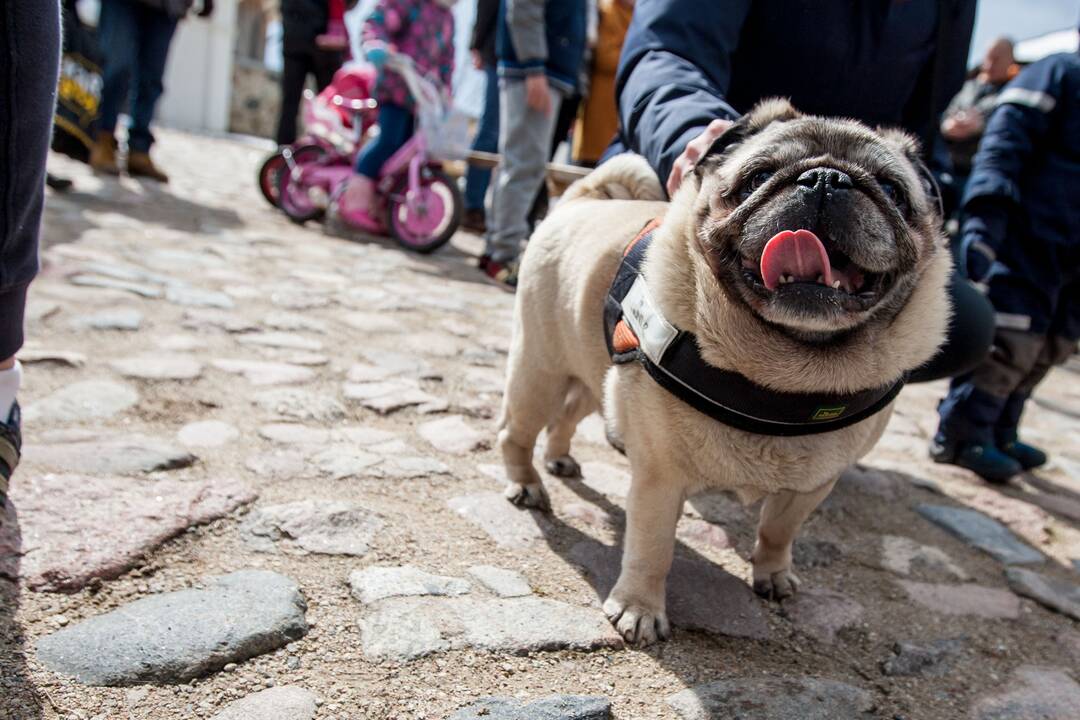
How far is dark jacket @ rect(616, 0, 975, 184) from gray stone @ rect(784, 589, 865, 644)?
1.26 m

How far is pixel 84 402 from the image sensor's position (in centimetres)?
281

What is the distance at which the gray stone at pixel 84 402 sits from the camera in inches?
105

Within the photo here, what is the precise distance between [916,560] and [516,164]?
13.0 ft

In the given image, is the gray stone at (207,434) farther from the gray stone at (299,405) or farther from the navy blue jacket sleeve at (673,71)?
the navy blue jacket sleeve at (673,71)

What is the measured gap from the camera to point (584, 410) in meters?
2.87

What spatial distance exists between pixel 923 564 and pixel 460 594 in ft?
5.08

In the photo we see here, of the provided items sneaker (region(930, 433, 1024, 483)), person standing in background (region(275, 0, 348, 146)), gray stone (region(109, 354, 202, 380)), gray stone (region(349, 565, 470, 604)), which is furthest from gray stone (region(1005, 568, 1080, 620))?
person standing in background (region(275, 0, 348, 146))

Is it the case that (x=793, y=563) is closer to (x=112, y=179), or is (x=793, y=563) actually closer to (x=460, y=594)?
(x=460, y=594)

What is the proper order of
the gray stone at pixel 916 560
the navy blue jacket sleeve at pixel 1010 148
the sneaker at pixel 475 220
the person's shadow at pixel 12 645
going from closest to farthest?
1. the person's shadow at pixel 12 645
2. the gray stone at pixel 916 560
3. the navy blue jacket sleeve at pixel 1010 148
4. the sneaker at pixel 475 220

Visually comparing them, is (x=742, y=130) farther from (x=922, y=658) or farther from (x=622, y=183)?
(x=922, y=658)

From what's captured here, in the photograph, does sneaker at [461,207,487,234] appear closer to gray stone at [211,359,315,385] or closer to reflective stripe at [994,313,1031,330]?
gray stone at [211,359,315,385]

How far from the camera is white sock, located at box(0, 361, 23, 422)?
6.43 ft

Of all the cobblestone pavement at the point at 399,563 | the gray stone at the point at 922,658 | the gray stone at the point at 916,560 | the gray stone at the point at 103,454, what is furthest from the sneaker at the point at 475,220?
the gray stone at the point at 922,658

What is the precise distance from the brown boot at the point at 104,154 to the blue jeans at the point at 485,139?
10.7 feet
